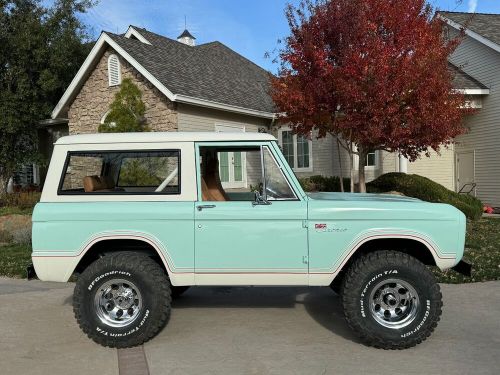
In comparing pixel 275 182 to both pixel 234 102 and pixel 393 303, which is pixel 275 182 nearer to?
pixel 393 303

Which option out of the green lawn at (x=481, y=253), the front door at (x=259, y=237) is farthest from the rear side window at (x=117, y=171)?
the green lawn at (x=481, y=253)

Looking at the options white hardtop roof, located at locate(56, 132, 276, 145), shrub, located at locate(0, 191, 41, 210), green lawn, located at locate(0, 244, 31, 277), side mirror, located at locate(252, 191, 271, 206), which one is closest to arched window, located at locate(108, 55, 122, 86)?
shrub, located at locate(0, 191, 41, 210)

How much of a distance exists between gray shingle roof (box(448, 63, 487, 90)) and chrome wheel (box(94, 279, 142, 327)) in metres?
13.9

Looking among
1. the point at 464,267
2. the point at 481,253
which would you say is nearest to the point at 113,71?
the point at 481,253

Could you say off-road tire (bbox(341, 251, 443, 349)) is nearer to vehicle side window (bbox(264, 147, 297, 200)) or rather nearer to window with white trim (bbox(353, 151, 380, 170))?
vehicle side window (bbox(264, 147, 297, 200))

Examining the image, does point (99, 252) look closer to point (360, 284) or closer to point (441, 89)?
point (360, 284)

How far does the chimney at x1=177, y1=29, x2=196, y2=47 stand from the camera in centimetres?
2942

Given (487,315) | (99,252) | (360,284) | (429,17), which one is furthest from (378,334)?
(429,17)

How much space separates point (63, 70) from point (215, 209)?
1743cm

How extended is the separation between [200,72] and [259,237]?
47.0 ft

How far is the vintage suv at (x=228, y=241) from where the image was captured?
4598 millimetres

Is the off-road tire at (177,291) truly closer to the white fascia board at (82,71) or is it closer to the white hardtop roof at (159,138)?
the white hardtop roof at (159,138)

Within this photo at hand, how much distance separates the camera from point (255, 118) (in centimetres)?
1848

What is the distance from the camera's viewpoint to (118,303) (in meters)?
4.83
